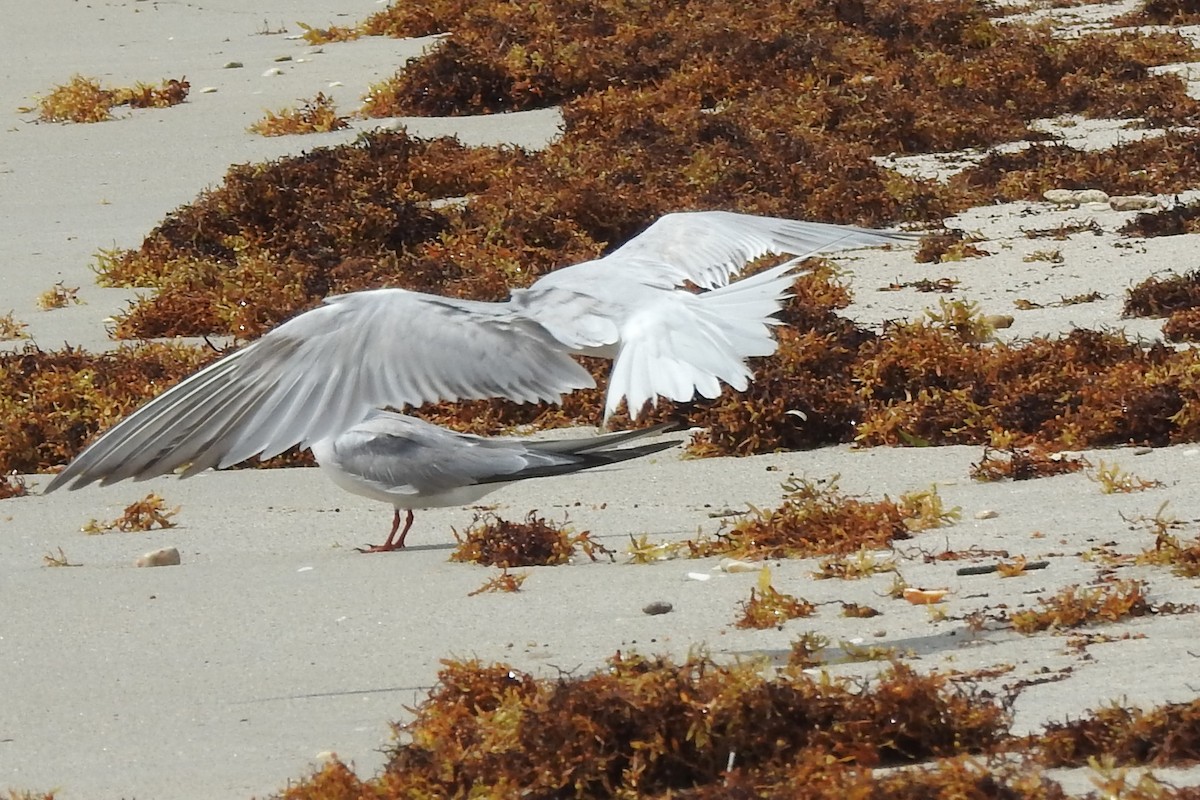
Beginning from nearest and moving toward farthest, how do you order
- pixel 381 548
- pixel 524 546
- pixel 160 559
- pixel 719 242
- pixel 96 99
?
pixel 524 546
pixel 160 559
pixel 381 548
pixel 719 242
pixel 96 99

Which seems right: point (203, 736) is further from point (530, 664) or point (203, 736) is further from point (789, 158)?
point (789, 158)

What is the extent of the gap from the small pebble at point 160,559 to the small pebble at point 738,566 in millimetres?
1600

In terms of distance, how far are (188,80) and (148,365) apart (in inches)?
263

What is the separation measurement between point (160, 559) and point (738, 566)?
1.68 metres

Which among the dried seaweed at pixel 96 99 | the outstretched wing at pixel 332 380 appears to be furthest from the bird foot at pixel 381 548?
the dried seaweed at pixel 96 99

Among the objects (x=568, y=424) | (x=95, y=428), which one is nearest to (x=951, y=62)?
(x=568, y=424)

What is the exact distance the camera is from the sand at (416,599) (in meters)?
3.73

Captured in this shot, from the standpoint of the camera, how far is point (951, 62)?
478 inches

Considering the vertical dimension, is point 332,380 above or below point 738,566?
above

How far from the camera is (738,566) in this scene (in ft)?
15.9

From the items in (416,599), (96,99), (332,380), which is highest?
(332,380)

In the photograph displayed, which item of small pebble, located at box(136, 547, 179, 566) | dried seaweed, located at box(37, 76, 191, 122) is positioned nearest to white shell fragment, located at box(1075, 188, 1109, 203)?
small pebble, located at box(136, 547, 179, 566)

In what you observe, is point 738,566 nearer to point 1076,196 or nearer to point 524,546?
point 524,546

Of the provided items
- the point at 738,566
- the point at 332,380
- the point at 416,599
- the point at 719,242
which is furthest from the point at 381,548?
the point at 719,242
